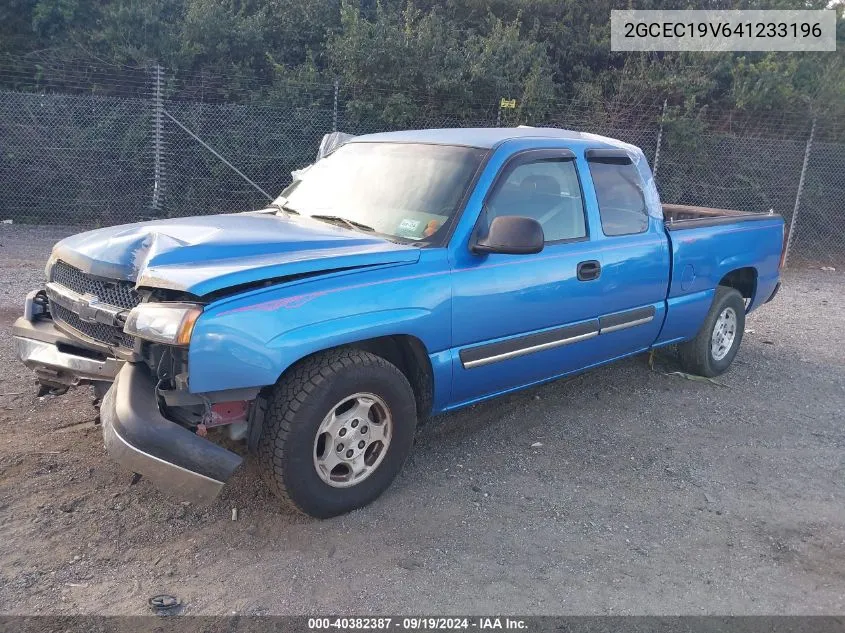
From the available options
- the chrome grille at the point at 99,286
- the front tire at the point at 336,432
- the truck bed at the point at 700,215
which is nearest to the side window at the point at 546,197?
the truck bed at the point at 700,215

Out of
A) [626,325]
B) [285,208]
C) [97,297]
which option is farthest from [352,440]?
[626,325]

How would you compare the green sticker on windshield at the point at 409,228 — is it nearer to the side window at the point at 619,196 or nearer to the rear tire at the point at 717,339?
the side window at the point at 619,196

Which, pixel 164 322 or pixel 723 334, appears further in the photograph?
pixel 723 334

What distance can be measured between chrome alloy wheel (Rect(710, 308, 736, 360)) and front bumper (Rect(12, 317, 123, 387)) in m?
4.67

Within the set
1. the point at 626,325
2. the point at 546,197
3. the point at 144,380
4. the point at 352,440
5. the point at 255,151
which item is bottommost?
the point at 352,440

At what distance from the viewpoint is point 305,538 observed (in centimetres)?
338

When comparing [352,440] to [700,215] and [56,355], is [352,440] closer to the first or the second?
[56,355]

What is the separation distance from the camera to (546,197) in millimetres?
4465

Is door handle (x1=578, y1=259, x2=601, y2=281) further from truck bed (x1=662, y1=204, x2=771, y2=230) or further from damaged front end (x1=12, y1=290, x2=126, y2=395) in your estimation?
damaged front end (x1=12, y1=290, x2=126, y2=395)

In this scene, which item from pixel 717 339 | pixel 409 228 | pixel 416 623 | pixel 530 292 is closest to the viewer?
pixel 416 623

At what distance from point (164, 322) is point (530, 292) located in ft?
6.77

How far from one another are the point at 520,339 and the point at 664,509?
47.5 inches

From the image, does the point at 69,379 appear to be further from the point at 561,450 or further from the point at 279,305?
the point at 561,450

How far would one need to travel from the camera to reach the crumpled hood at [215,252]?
314 cm
